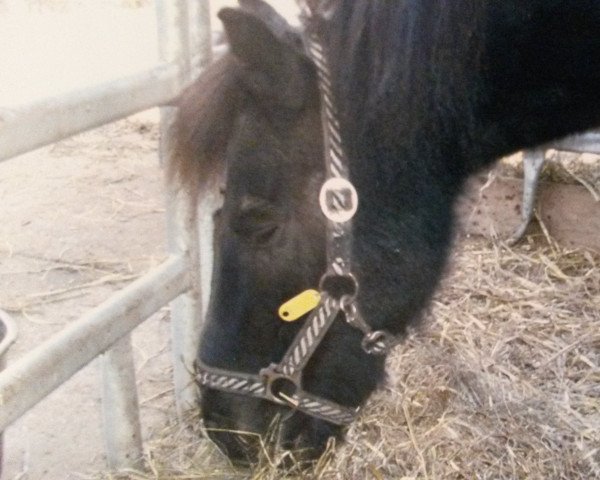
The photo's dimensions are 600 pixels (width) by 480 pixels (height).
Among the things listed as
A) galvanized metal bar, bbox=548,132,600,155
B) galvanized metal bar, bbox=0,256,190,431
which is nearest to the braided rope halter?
galvanized metal bar, bbox=0,256,190,431

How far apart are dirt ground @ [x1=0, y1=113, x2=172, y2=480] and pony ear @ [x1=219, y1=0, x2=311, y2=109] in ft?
3.82

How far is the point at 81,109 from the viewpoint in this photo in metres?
1.46

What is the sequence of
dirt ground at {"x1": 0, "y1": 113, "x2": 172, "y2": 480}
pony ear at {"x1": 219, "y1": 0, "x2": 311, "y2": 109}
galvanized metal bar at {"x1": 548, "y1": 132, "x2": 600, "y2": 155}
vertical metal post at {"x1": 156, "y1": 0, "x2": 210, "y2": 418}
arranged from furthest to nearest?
galvanized metal bar at {"x1": 548, "y1": 132, "x2": 600, "y2": 155} < dirt ground at {"x1": 0, "y1": 113, "x2": 172, "y2": 480} < vertical metal post at {"x1": 156, "y1": 0, "x2": 210, "y2": 418} < pony ear at {"x1": 219, "y1": 0, "x2": 311, "y2": 109}

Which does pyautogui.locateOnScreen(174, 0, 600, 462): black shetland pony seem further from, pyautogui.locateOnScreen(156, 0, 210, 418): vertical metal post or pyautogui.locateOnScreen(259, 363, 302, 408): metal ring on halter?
pyautogui.locateOnScreen(156, 0, 210, 418): vertical metal post

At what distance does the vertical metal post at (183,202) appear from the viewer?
1.83 m

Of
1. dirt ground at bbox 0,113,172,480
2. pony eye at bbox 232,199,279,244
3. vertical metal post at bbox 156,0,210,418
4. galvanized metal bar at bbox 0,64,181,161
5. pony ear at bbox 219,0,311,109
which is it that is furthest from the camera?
dirt ground at bbox 0,113,172,480

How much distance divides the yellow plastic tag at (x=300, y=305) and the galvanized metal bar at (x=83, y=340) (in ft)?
1.34

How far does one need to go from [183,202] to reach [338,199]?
1.95ft

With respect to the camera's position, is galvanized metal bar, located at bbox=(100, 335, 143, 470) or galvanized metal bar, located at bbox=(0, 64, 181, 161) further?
galvanized metal bar, located at bbox=(100, 335, 143, 470)

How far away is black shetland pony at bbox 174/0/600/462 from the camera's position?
1.40 metres

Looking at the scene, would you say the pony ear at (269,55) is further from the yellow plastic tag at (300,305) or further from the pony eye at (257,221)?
the yellow plastic tag at (300,305)

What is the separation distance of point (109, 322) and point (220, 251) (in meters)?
0.32

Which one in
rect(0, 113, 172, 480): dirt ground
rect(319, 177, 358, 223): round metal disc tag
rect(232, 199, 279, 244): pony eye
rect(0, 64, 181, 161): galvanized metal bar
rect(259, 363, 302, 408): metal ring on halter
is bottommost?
rect(0, 113, 172, 480): dirt ground

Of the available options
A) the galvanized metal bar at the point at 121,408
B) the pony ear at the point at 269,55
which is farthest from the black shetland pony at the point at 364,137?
the galvanized metal bar at the point at 121,408
